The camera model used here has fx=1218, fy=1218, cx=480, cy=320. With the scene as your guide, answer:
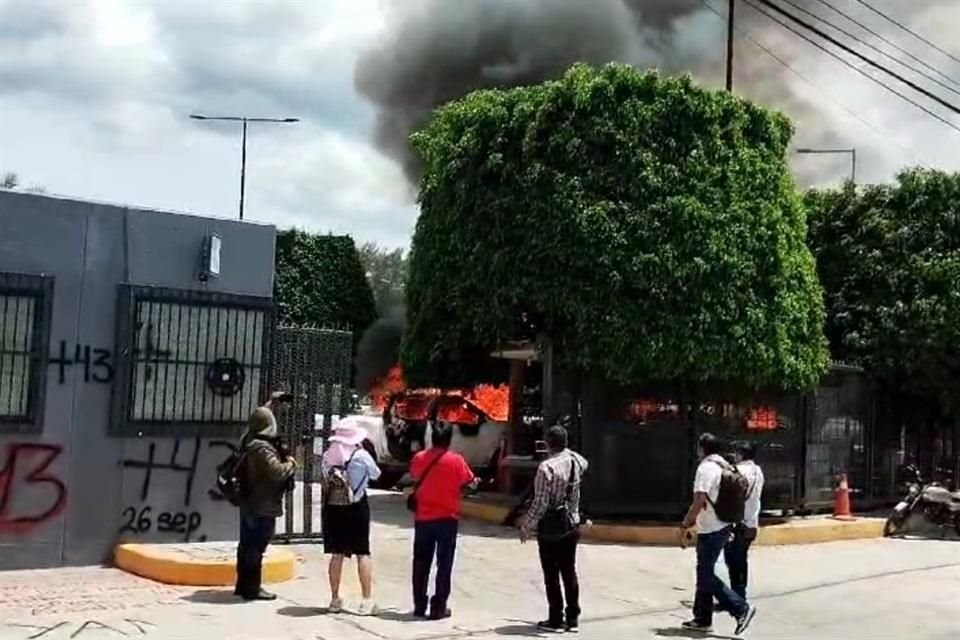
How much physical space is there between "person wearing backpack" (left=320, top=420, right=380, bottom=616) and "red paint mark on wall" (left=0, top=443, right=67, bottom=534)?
2.57 meters

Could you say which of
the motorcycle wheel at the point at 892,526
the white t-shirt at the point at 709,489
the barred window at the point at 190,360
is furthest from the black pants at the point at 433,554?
the motorcycle wheel at the point at 892,526

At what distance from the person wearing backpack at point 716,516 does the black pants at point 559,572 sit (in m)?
0.83

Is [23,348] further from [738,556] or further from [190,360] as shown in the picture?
A: [738,556]

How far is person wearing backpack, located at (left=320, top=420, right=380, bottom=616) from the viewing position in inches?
332

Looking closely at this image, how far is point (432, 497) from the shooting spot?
27.9ft

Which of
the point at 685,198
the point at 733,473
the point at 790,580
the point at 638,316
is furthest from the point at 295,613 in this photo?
the point at 685,198

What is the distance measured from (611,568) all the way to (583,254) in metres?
3.82

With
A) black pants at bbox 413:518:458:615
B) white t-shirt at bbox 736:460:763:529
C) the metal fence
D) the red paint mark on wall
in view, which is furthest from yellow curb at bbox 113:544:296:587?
the metal fence

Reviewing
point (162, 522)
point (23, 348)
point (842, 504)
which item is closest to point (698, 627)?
point (162, 522)

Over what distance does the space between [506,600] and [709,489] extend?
2325mm

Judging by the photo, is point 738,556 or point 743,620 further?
point 738,556

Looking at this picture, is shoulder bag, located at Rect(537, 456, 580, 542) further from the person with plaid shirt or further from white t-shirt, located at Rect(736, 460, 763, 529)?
white t-shirt, located at Rect(736, 460, 763, 529)

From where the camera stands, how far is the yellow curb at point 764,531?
1419 cm

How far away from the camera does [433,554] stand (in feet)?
28.7
